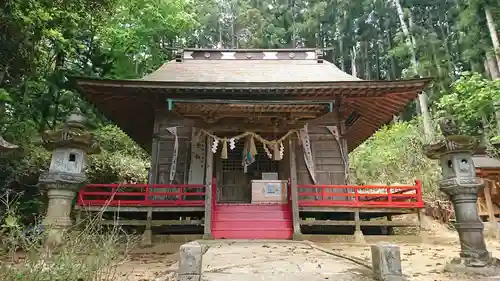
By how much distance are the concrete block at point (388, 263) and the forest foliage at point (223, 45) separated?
23.5 feet

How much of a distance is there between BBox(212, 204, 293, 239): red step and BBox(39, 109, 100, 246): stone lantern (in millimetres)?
3642

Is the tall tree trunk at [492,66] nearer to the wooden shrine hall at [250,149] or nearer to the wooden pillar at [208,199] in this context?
the wooden shrine hall at [250,149]

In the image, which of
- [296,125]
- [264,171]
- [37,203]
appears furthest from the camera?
[264,171]

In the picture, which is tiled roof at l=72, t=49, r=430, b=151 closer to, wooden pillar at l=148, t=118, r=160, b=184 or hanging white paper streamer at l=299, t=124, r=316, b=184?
wooden pillar at l=148, t=118, r=160, b=184

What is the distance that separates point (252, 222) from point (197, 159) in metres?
2.89

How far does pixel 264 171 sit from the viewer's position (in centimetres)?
1188

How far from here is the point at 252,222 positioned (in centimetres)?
899

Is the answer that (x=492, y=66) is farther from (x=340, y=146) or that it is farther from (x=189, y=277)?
(x=189, y=277)

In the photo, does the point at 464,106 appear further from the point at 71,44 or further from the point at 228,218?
the point at 71,44

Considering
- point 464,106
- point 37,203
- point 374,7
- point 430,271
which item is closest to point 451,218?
point 464,106

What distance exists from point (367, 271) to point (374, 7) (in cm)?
3360

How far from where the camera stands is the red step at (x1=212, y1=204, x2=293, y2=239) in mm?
8781

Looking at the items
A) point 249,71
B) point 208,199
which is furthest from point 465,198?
point 249,71

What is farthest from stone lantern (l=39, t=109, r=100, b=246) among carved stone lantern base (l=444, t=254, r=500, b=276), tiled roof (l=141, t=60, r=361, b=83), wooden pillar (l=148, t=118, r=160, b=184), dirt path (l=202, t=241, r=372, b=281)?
carved stone lantern base (l=444, t=254, r=500, b=276)
